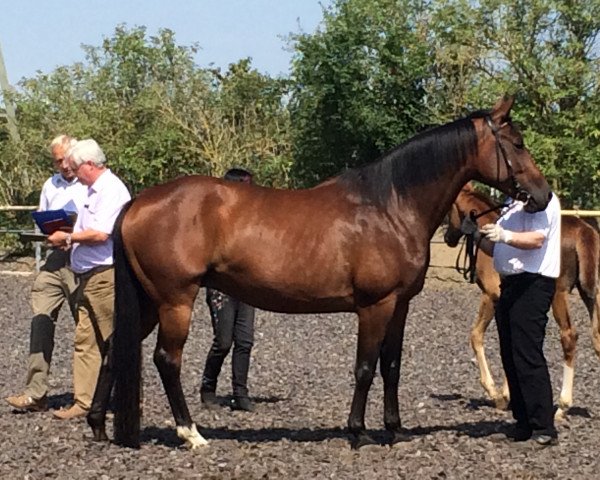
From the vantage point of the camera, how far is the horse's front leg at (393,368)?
24.1 feet

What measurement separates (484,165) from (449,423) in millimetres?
2016

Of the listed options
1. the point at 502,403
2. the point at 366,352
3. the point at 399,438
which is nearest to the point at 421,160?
the point at 366,352

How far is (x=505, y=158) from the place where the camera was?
7156 millimetres

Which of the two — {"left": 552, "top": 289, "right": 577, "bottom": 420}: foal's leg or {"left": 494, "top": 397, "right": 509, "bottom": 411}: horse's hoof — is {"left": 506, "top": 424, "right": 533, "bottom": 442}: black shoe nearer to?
{"left": 552, "top": 289, "right": 577, "bottom": 420}: foal's leg

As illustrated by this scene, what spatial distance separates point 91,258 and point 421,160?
7.84 feet

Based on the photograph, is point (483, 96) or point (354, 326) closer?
point (354, 326)

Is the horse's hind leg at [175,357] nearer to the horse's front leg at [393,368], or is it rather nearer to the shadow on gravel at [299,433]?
the shadow on gravel at [299,433]

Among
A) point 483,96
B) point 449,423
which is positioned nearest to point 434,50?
point 483,96

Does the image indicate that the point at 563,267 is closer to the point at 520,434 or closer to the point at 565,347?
the point at 565,347

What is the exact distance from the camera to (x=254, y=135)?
26422 mm

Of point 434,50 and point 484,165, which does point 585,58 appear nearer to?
point 434,50

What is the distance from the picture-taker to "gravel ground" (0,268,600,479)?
650 centimetres

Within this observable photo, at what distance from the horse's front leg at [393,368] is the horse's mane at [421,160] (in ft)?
2.47

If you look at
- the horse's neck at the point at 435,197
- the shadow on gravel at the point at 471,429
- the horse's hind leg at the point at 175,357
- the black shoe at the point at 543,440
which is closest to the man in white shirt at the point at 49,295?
the horse's hind leg at the point at 175,357
